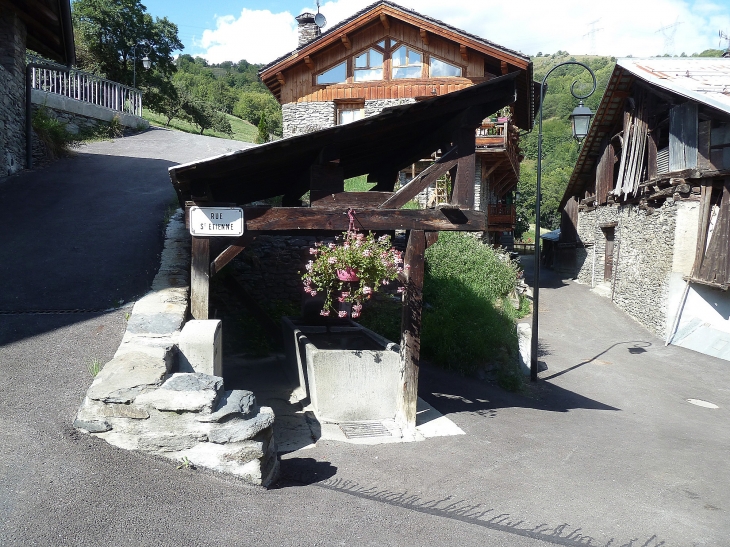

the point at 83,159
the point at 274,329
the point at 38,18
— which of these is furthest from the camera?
the point at 83,159

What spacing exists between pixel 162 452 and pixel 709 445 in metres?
6.44

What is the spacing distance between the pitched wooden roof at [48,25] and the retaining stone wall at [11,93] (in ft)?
0.78

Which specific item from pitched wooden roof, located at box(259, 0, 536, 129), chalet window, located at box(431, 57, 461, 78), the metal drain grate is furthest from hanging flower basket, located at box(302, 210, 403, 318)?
chalet window, located at box(431, 57, 461, 78)

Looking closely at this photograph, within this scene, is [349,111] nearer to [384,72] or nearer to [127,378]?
[384,72]

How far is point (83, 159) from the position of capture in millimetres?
15039

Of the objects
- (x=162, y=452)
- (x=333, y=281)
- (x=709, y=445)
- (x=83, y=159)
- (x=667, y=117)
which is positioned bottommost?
(x=709, y=445)

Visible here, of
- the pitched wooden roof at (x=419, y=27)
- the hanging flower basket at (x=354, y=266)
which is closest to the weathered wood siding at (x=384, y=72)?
the pitched wooden roof at (x=419, y=27)

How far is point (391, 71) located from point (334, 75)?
1.87 metres

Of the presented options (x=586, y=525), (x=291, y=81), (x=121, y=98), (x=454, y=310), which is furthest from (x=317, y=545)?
(x=121, y=98)

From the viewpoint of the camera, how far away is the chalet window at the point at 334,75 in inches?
752

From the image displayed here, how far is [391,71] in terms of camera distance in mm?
18703

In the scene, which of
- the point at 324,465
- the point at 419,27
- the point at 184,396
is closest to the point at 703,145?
the point at 419,27

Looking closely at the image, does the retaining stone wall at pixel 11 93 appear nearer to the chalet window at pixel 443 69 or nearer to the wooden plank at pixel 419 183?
the wooden plank at pixel 419 183

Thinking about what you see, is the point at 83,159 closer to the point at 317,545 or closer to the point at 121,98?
the point at 121,98
